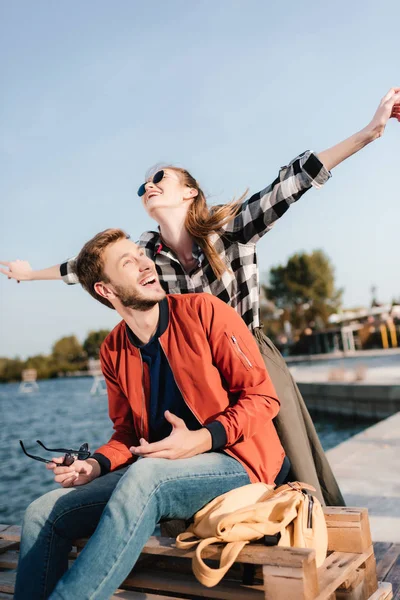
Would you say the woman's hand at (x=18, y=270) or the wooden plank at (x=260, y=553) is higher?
the woman's hand at (x=18, y=270)

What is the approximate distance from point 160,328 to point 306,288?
64.3 meters

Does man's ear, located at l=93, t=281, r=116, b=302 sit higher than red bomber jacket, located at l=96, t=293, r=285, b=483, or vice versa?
man's ear, located at l=93, t=281, r=116, b=302

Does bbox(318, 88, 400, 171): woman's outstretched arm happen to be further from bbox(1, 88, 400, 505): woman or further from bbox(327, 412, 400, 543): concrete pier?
bbox(327, 412, 400, 543): concrete pier

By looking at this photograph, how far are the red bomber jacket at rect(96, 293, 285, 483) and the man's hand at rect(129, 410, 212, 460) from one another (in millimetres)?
97

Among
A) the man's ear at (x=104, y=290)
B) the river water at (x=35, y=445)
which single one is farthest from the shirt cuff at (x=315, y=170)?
the river water at (x=35, y=445)

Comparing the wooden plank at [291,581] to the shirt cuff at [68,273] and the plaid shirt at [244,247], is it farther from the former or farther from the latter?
the shirt cuff at [68,273]

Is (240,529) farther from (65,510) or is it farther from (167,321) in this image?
(167,321)

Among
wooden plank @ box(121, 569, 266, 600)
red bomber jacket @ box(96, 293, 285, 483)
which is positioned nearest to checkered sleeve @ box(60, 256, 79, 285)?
red bomber jacket @ box(96, 293, 285, 483)

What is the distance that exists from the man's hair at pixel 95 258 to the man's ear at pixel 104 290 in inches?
0.7

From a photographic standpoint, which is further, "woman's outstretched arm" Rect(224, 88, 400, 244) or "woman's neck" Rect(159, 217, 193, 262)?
"woman's neck" Rect(159, 217, 193, 262)

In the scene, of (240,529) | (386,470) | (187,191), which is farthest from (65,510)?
(386,470)

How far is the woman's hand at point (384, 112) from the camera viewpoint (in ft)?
8.61

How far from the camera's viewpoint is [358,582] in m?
2.28

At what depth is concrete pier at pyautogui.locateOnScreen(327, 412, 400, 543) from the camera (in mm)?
3960
